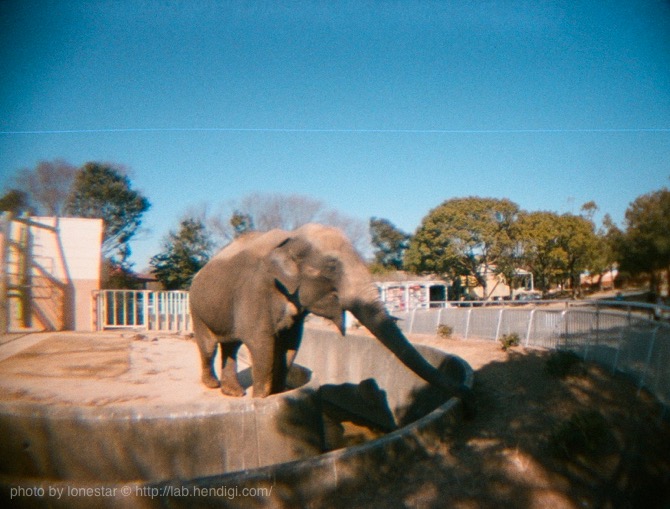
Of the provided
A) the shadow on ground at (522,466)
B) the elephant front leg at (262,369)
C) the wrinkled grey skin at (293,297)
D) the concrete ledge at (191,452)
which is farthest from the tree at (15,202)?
the shadow on ground at (522,466)

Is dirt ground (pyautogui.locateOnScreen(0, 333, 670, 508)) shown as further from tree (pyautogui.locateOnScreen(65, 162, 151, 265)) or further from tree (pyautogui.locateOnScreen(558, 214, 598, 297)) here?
tree (pyautogui.locateOnScreen(558, 214, 598, 297))

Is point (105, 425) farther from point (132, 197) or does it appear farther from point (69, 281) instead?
point (132, 197)

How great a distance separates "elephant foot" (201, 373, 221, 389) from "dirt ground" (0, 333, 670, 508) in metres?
0.53

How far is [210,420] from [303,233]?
307 cm

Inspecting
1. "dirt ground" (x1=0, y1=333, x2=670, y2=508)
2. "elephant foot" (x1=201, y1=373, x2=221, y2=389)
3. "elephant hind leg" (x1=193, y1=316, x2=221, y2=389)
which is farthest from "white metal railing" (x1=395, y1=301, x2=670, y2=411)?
"elephant foot" (x1=201, y1=373, x2=221, y2=389)

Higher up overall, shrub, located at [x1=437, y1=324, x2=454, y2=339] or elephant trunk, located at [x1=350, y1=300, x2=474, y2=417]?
elephant trunk, located at [x1=350, y1=300, x2=474, y2=417]

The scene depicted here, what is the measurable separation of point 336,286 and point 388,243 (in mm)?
50857

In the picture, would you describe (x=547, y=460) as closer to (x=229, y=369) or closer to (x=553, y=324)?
(x=229, y=369)

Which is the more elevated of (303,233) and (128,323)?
(303,233)

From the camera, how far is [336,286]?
23.9ft

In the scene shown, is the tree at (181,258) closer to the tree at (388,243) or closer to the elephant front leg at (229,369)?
the elephant front leg at (229,369)

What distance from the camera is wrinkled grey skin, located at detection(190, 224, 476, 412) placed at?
23.0ft

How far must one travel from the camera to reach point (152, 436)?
5.96 metres

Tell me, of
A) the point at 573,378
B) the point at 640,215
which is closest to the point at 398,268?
the point at 640,215
